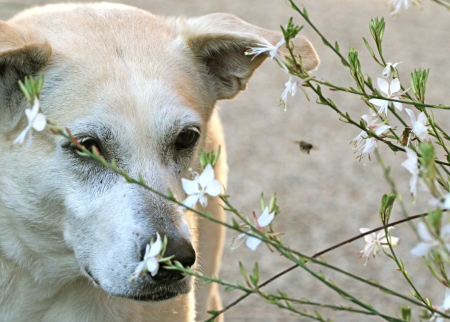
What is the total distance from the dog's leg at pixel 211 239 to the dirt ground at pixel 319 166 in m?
0.58

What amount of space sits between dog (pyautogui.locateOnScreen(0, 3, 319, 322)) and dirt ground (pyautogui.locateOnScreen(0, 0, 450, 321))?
1.21m

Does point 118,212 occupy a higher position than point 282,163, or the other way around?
point 118,212

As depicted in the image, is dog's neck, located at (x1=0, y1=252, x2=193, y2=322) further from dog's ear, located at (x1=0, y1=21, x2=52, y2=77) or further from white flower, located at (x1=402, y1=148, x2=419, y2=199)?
white flower, located at (x1=402, y1=148, x2=419, y2=199)

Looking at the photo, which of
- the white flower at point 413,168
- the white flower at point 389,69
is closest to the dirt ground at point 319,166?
the white flower at point 389,69

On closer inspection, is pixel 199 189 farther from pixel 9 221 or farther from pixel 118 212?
pixel 9 221

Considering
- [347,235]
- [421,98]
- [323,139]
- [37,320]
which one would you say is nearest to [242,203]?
[347,235]

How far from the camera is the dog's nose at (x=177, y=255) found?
2184 millimetres

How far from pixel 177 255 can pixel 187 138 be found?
2.31ft

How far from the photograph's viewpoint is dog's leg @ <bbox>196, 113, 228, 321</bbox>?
3604 millimetres

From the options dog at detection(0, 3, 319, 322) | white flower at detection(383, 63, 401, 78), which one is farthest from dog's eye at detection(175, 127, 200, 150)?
white flower at detection(383, 63, 401, 78)

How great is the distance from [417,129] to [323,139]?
5.73 meters

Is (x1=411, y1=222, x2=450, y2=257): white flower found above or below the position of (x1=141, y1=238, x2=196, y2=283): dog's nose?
above

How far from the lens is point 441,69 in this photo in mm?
9234

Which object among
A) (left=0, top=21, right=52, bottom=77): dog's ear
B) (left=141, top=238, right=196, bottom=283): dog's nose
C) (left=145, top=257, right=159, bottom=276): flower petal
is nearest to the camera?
(left=145, top=257, right=159, bottom=276): flower petal
